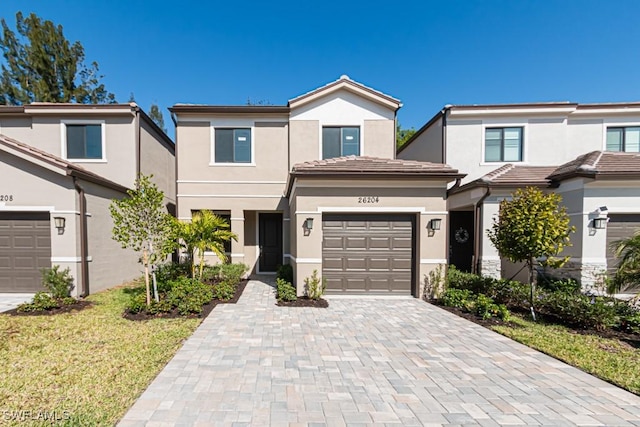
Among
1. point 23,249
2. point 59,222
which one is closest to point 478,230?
point 59,222

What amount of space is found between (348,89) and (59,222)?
36.9 feet

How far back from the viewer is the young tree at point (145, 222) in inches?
264

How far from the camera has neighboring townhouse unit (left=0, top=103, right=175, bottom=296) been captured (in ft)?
26.9

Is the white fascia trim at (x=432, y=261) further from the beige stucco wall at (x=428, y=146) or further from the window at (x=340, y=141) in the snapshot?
the beige stucco wall at (x=428, y=146)

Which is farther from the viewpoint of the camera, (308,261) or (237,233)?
(237,233)

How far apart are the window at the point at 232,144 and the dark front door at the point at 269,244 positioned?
2839 millimetres

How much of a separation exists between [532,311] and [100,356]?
9166 mm

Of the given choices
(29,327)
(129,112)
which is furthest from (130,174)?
(29,327)

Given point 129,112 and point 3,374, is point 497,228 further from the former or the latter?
point 129,112

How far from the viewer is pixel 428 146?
13617 millimetres

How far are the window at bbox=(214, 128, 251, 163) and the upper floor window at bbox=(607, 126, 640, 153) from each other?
16.1 meters

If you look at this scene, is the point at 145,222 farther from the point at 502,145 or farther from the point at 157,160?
the point at 502,145

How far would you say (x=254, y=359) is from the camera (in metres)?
4.45

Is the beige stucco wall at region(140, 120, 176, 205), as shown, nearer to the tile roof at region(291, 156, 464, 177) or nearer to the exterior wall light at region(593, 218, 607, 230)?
the tile roof at region(291, 156, 464, 177)
